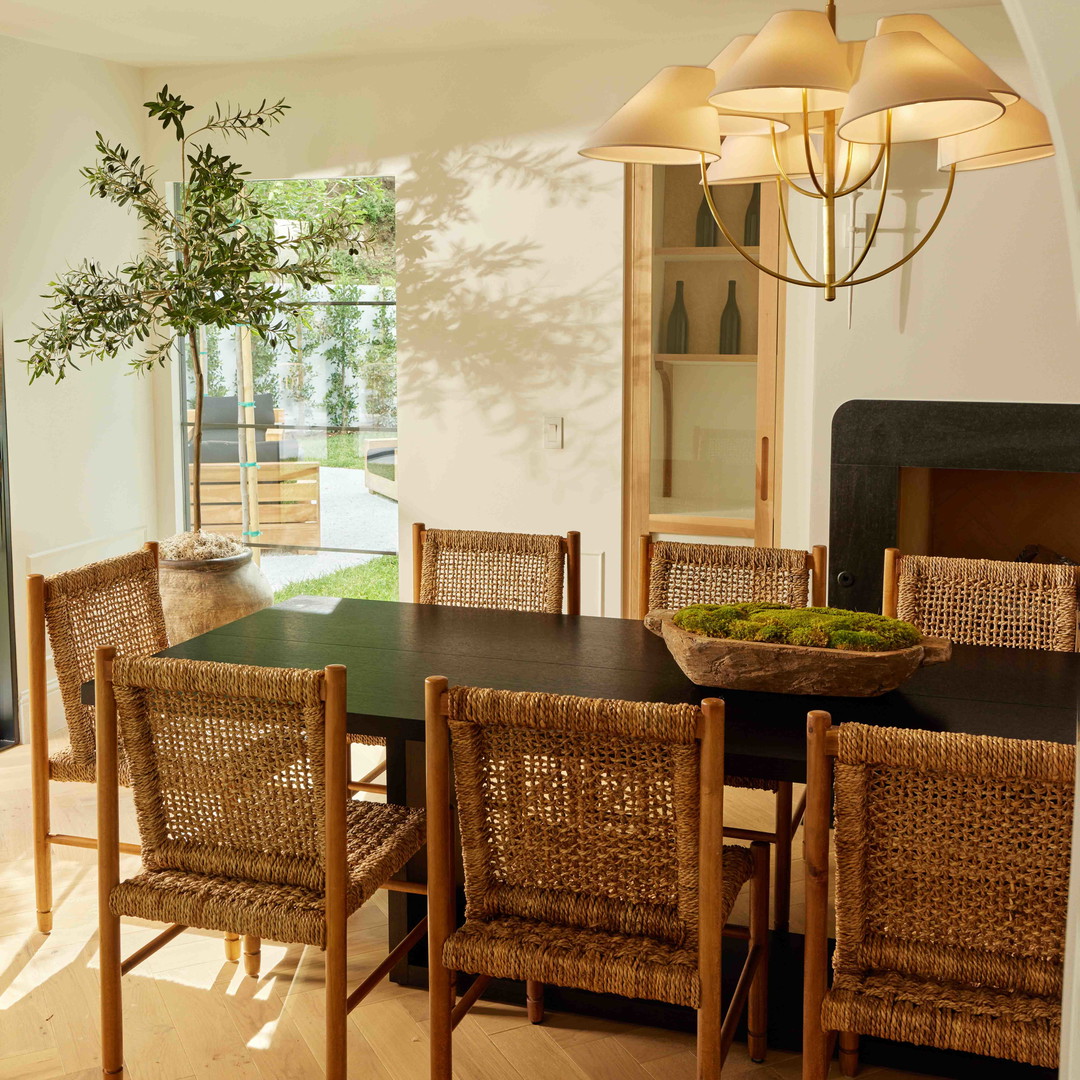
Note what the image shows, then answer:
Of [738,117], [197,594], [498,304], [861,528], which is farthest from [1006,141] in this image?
[197,594]

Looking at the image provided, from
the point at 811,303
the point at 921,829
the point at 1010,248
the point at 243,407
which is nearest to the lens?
the point at 921,829

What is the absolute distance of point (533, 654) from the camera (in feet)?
9.21

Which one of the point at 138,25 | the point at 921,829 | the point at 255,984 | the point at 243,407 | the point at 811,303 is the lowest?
the point at 255,984

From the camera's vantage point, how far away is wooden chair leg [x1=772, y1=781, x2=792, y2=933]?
9.34ft

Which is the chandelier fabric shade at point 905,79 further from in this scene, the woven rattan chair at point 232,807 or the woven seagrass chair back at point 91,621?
the woven seagrass chair back at point 91,621

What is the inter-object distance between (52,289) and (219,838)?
3097mm

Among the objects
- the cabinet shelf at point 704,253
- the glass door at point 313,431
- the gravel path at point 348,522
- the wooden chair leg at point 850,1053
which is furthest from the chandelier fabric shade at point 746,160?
the gravel path at point 348,522

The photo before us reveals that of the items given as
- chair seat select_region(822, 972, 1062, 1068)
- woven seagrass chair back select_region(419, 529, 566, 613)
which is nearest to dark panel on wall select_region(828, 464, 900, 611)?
woven seagrass chair back select_region(419, 529, 566, 613)

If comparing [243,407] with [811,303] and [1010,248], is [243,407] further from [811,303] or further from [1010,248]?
[1010,248]

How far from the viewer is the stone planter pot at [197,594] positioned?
4.57 meters

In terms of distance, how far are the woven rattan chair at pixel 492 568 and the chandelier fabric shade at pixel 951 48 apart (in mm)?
1657

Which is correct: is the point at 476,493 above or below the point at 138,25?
below

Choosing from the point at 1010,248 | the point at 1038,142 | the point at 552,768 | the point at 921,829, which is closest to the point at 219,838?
the point at 552,768

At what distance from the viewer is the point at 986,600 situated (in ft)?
10.1
